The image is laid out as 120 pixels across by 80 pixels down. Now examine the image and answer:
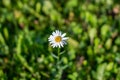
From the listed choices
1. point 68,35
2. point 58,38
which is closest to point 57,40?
point 58,38

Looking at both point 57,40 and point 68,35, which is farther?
point 68,35

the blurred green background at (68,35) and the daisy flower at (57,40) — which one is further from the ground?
the blurred green background at (68,35)

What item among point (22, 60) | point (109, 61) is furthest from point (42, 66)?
point (109, 61)

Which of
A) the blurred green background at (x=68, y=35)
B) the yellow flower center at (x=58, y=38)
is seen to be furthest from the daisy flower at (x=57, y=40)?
the blurred green background at (x=68, y=35)

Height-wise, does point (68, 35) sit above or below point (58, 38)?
above

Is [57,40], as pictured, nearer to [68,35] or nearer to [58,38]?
[58,38]

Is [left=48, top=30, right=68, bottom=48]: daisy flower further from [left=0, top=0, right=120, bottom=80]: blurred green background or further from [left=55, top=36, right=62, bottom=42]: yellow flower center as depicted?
[left=0, top=0, right=120, bottom=80]: blurred green background

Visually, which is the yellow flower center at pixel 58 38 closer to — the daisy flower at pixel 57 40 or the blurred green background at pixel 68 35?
the daisy flower at pixel 57 40

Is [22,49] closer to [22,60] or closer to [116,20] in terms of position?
[22,60]
